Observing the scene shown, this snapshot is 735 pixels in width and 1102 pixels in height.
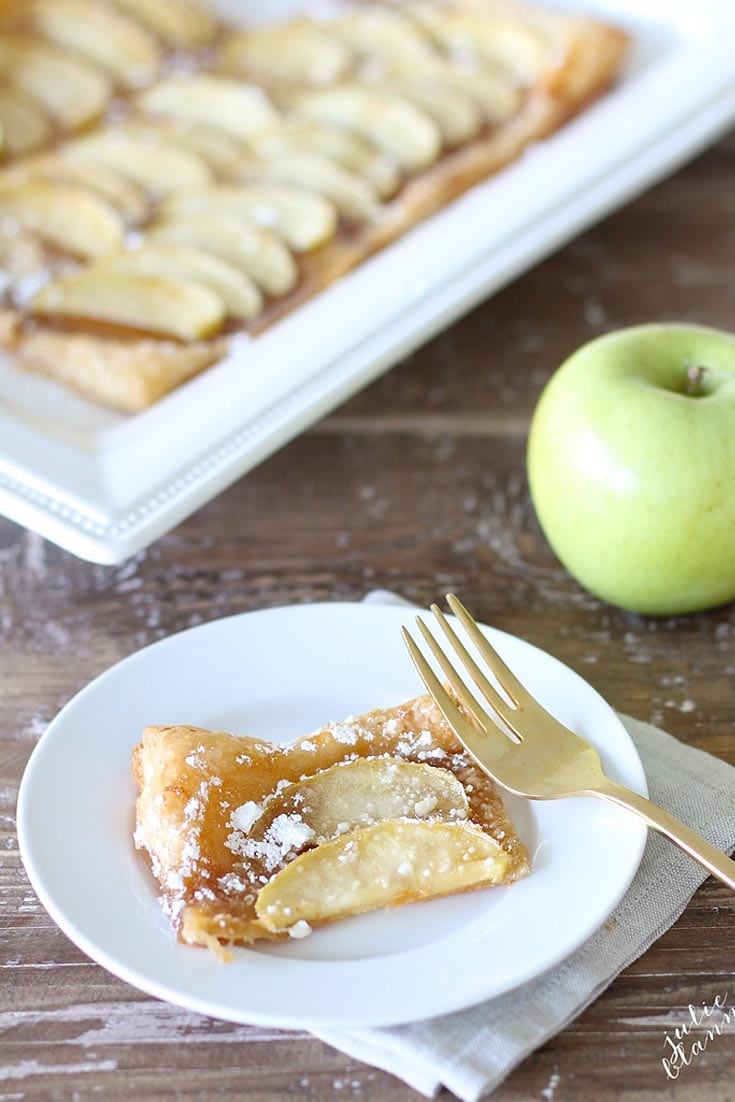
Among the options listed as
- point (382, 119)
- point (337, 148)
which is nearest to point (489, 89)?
point (382, 119)

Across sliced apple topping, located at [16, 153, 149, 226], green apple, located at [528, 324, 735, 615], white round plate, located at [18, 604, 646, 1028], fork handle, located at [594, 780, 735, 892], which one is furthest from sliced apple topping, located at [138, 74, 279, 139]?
fork handle, located at [594, 780, 735, 892]

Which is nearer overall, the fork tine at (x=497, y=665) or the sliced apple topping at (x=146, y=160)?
the fork tine at (x=497, y=665)

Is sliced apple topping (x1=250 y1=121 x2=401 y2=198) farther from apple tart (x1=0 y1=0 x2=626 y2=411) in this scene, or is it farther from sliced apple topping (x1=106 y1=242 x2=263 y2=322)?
sliced apple topping (x1=106 y1=242 x2=263 y2=322)

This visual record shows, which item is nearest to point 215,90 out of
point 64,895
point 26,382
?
point 26,382

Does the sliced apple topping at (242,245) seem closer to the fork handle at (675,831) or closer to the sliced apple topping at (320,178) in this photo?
the sliced apple topping at (320,178)

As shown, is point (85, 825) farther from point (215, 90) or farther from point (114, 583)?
point (215, 90)

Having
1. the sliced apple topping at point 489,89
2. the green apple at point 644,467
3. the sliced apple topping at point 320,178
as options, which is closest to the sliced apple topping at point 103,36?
the sliced apple topping at point 320,178
